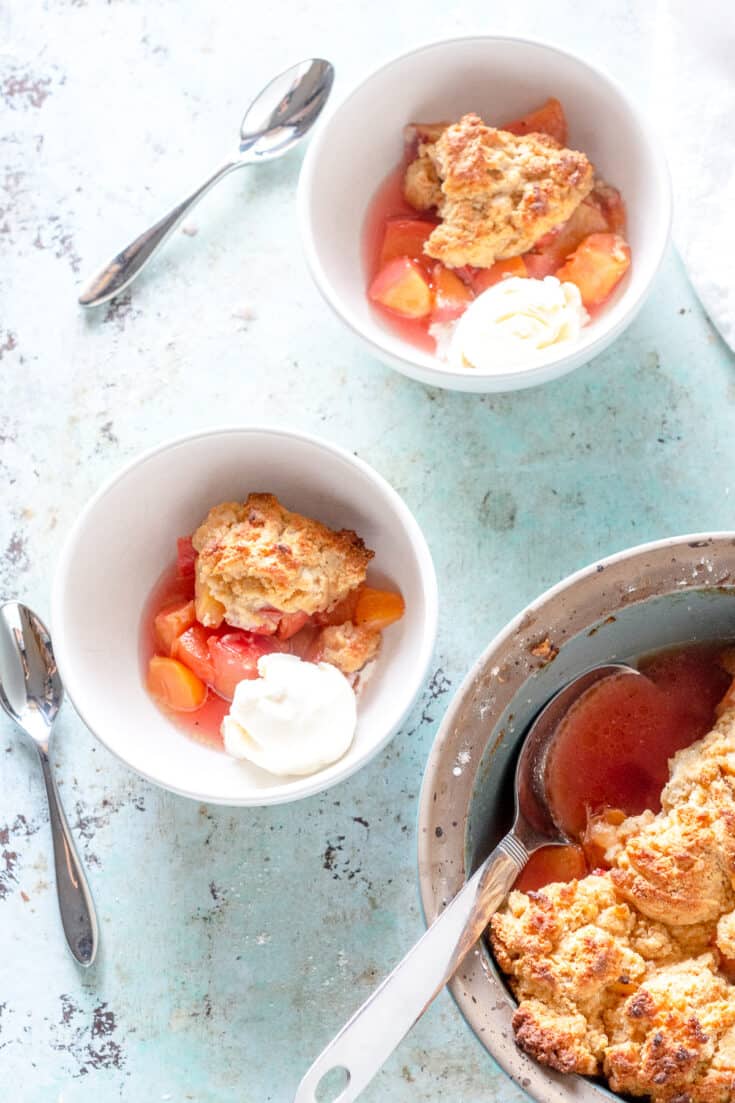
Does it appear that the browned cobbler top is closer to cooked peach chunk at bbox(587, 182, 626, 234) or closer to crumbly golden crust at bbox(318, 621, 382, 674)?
crumbly golden crust at bbox(318, 621, 382, 674)

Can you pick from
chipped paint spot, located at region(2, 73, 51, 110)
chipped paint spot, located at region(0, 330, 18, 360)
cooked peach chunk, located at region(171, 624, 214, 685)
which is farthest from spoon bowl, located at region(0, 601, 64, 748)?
chipped paint spot, located at region(2, 73, 51, 110)

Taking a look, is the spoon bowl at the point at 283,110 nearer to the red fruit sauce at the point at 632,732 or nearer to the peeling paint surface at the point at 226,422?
the peeling paint surface at the point at 226,422

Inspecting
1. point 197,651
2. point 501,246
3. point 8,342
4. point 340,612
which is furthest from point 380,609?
point 8,342

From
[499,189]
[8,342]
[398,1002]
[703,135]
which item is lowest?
[398,1002]

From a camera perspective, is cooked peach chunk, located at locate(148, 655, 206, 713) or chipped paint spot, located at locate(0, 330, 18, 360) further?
chipped paint spot, located at locate(0, 330, 18, 360)

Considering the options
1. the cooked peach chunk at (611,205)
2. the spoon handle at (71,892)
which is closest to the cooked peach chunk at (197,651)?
the spoon handle at (71,892)

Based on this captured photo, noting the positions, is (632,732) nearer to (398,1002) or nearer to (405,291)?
(398,1002)
